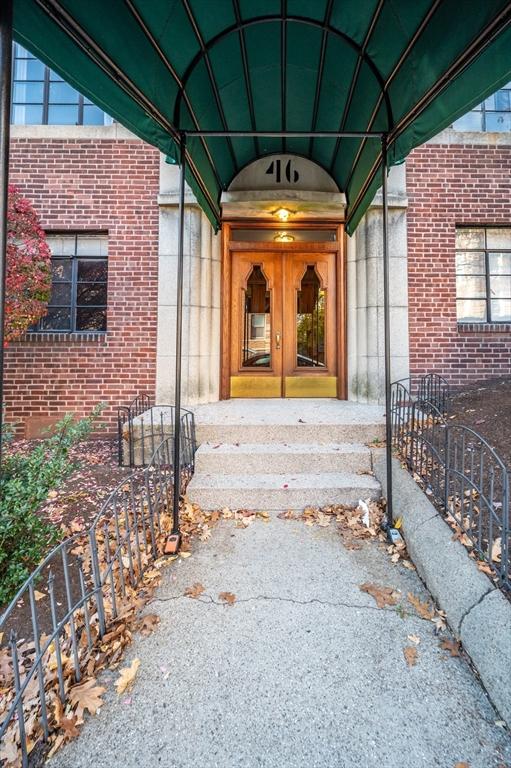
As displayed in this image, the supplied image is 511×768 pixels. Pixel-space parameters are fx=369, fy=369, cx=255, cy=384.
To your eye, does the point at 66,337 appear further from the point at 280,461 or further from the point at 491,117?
the point at 491,117

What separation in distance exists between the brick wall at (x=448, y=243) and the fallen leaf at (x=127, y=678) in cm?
550

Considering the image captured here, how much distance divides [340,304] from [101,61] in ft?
14.6

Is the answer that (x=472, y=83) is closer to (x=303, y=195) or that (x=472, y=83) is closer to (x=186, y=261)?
(x=303, y=195)

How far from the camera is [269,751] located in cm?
141

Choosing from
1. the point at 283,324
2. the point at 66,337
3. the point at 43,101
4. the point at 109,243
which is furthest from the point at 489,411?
the point at 43,101

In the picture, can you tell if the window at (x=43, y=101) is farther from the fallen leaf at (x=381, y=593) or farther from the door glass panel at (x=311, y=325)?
the fallen leaf at (x=381, y=593)

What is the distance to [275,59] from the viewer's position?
10.8ft

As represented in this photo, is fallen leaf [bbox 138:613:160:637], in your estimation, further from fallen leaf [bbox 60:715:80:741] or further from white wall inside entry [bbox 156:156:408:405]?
white wall inside entry [bbox 156:156:408:405]

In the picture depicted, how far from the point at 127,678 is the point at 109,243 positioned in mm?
5765

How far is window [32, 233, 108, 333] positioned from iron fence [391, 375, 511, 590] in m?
4.92

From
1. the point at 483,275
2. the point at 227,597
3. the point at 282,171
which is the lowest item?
the point at 227,597

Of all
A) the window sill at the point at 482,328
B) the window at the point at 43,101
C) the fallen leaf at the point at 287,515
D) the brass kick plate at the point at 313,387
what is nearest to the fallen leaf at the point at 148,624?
the fallen leaf at the point at 287,515

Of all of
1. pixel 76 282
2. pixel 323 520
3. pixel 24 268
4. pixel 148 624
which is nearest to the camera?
pixel 148 624

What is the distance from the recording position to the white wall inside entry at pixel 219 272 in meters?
5.48
